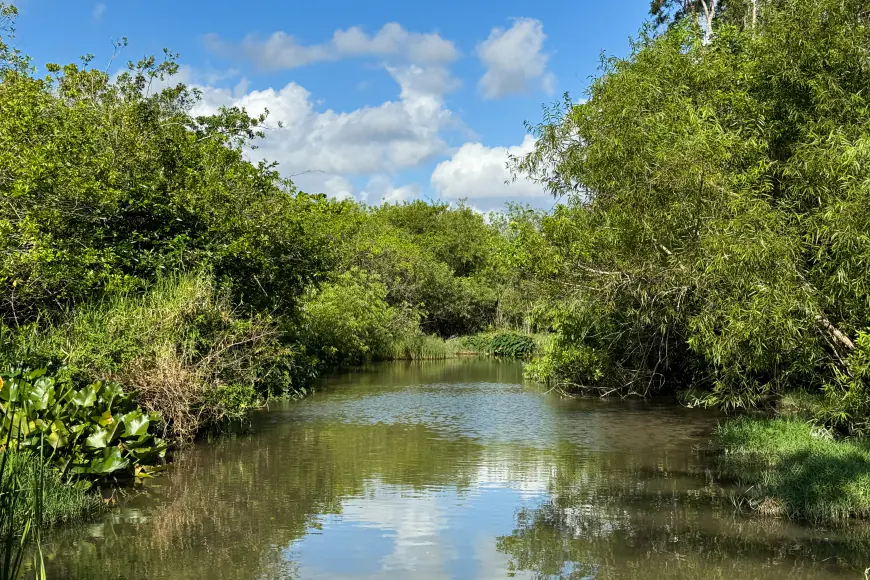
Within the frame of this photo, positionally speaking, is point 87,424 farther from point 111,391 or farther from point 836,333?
point 836,333

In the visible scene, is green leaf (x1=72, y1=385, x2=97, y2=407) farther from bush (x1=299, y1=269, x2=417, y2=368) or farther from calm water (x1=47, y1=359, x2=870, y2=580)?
bush (x1=299, y1=269, x2=417, y2=368)

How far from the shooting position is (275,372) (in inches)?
788

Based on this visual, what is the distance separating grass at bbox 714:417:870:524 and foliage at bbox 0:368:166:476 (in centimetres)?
828

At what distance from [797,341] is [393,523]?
6707mm

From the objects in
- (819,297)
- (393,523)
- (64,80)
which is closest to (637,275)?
(819,297)

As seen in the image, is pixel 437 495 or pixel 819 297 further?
pixel 819 297

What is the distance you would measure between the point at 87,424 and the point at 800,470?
919 centimetres

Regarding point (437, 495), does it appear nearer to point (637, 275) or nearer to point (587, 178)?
point (637, 275)

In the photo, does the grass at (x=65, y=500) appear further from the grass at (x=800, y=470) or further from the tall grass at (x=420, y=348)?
the tall grass at (x=420, y=348)

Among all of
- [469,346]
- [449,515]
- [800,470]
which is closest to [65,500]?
[449,515]

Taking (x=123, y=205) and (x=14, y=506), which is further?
(x=123, y=205)

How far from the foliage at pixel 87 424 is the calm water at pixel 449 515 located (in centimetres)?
63

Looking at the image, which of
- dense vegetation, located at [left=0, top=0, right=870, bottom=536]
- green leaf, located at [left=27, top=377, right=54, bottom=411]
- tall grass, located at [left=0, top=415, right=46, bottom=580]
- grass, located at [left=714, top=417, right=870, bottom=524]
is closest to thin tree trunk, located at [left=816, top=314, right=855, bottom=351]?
dense vegetation, located at [left=0, top=0, right=870, bottom=536]

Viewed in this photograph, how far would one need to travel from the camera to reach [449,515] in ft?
32.0
